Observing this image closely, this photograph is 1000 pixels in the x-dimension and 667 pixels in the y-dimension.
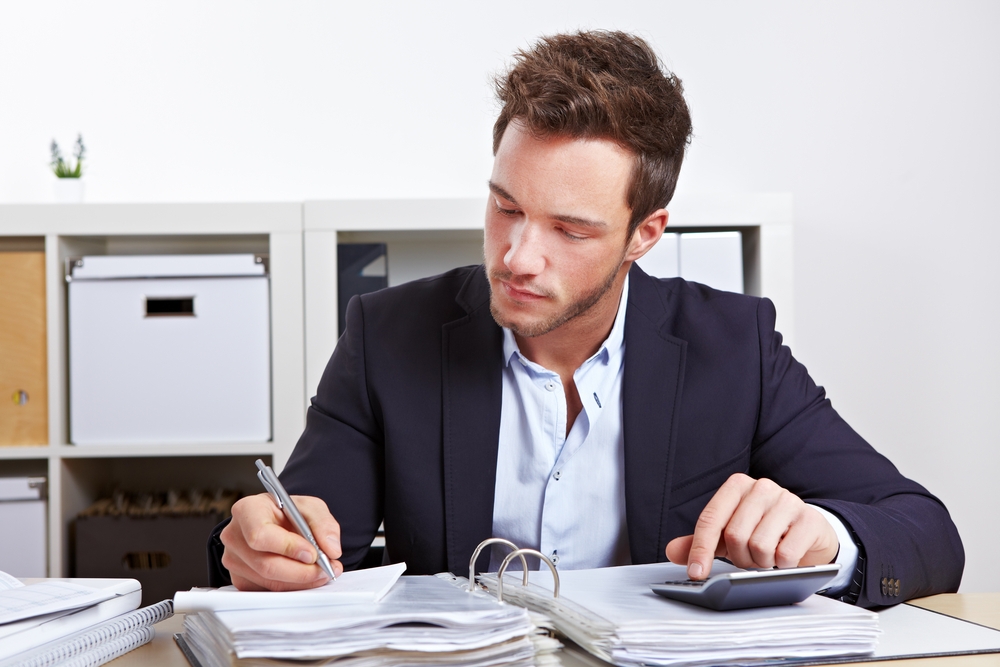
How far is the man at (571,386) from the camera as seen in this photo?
1.09 m

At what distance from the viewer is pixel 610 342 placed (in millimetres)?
1249

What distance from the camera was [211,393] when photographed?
191cm

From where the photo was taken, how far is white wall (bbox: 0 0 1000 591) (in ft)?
7.44

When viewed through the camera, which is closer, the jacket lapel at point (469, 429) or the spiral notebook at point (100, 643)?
the spiral notebook at point (100, 643)

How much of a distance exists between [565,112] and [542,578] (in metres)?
0.58

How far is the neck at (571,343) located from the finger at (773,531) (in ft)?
1.60

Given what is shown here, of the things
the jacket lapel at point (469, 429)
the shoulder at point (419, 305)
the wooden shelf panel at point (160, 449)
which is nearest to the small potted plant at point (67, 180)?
the wooden shelf panel at point (160, 449)

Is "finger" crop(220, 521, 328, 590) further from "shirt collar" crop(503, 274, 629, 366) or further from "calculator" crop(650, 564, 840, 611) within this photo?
"shirt collar" crop(503, 274, 629, 366)

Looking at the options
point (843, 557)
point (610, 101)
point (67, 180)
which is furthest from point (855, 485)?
point (67, 180)

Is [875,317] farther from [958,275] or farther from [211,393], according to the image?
[211,393]

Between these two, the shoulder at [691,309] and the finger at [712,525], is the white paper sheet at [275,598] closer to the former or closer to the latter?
the finger at [712,525]

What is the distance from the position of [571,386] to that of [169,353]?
41.9 inches

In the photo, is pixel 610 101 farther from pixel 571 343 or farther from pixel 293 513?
pixel 293 513

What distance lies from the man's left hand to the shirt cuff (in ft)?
0.20
